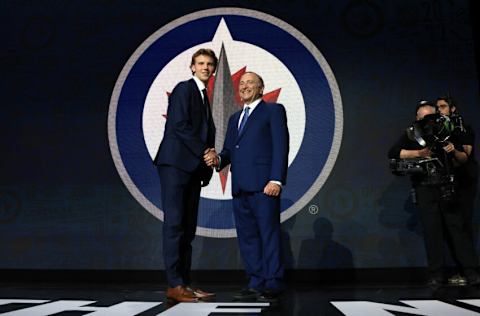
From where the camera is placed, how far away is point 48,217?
12.9ft

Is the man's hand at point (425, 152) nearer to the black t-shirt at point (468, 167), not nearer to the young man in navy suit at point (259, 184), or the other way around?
the black t-shirt at point (468, 167)

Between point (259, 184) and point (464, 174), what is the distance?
1.91 m

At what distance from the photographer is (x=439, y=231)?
10.7 ft

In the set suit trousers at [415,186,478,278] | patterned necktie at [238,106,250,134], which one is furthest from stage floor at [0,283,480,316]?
patterned necktie at [238,106,250,134]

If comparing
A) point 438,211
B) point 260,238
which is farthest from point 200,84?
point 438,211

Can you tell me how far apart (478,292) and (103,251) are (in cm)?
291

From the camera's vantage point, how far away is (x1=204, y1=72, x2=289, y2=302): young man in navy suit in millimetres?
2529

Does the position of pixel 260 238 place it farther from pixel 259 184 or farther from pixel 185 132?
pixel 185 132

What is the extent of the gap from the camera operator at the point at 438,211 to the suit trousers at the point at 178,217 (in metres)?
1.74

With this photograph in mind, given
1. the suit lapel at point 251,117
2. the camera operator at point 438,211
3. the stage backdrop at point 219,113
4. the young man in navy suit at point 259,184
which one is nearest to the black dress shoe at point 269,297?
the young man in navy suit at point 259,184

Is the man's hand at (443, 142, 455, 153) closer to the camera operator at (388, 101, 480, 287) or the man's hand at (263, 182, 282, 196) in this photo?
the camera operator at (388, 101, 480, 287)

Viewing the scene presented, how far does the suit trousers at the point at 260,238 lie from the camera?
2504 mm

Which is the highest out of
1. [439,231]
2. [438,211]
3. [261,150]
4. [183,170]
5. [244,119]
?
[244,119]

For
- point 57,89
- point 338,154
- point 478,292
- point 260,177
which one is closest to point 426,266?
point 478,292
